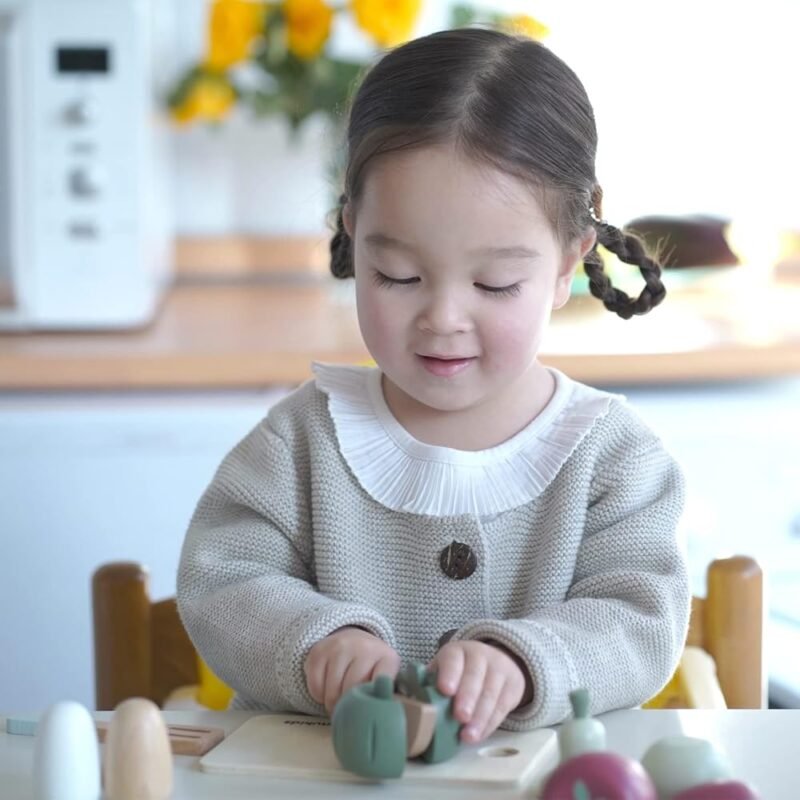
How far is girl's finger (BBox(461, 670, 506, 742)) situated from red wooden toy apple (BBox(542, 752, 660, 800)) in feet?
0.43

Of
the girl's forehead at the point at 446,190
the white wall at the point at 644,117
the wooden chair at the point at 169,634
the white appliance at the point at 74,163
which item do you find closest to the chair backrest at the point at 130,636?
the wooden chair at the point at 169,634

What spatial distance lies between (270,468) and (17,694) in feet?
2.89

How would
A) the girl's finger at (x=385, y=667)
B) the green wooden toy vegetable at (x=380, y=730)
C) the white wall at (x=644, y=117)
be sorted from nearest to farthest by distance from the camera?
the green wooden toy vegetable at (x=380, y=730), the girl's finger at (x=385, y=667), the white wall at (x=644, y=117)

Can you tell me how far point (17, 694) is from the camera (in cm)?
175

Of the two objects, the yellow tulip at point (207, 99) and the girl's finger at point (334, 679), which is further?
the yellow tulip at point (207, 99)

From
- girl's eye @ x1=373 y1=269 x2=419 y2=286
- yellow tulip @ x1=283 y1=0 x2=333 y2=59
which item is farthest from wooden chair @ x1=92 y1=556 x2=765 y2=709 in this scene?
yellow tulip @ x1=283 y1=0 x2=333 y2=59

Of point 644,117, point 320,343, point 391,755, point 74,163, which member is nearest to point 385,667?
point 391,755

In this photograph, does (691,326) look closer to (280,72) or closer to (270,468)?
(280,72)

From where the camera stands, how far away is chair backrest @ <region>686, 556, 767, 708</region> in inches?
42.1

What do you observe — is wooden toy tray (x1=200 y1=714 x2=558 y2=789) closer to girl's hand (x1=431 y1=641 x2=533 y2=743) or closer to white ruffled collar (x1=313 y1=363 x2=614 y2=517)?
girl's hand (x1=431 y1=641 x2=533 y2=743)

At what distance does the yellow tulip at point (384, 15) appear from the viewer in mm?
2055

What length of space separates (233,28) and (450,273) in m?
1.32

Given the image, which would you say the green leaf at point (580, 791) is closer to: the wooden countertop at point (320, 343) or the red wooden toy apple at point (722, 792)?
the red wooden toy apple at point (722, 792)

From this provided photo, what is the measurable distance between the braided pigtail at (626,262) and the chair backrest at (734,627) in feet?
0.63
